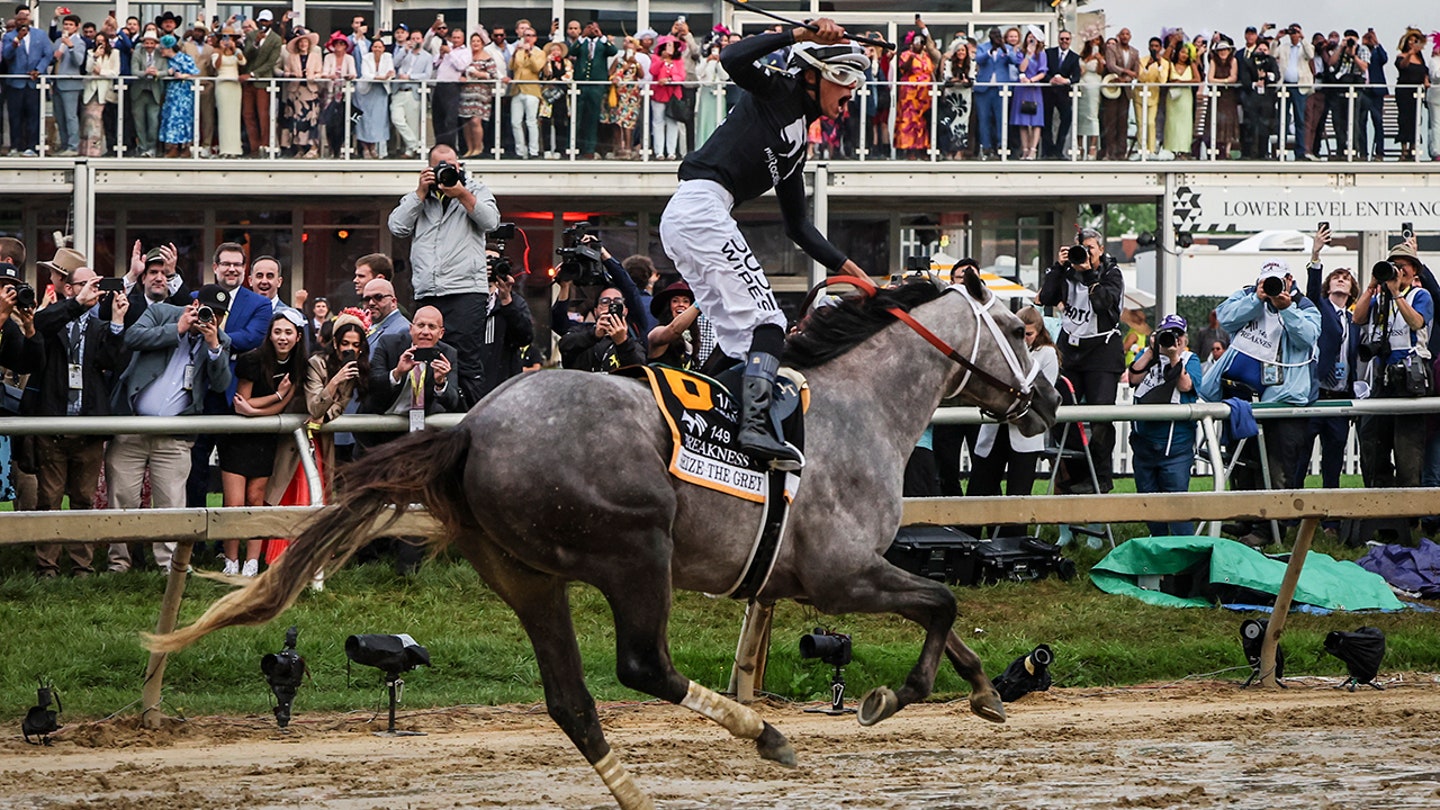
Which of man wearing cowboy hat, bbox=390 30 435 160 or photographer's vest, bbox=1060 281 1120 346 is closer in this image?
photographer's vest, bbox=1060 281 1120 346

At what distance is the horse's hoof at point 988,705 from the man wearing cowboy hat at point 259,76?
626 inches

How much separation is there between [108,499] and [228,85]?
11786 mm

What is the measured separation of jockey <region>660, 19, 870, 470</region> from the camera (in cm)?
660

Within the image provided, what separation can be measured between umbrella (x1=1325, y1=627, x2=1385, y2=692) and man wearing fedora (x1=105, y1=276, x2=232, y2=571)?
6.19 meters

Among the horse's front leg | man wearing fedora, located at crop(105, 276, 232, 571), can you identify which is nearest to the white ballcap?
the horse's front leg

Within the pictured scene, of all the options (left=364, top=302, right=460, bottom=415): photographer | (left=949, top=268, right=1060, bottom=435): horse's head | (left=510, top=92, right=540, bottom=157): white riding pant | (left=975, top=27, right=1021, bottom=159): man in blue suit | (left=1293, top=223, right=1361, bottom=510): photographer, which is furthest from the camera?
(left=975, top=27, right=1021, bottom=159): man in blue suit

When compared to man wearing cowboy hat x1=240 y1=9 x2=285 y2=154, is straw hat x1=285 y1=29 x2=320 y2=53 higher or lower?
higher

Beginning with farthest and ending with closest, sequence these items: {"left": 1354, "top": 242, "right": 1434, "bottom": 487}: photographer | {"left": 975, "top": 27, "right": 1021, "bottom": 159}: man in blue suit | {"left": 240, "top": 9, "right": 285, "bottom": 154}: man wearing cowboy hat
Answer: {"left": 975, "top": 27, "right": 1021, "bottom": 159}: man in blue suit → {"left": 240, "top": 9, "right": 285, "bottom": 154}: man wearing cowboy hat → {"left": 1354, "top": 242, "right": 1434, "bottom": 487}: photographer

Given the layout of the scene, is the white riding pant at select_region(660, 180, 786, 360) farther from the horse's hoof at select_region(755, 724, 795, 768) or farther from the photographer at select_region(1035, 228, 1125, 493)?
the photographer at select_region(1035, 228, 1125, 493)

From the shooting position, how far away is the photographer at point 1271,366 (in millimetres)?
12172

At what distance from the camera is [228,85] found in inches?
821

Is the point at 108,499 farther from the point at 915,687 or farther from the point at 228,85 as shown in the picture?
the point at 228,85

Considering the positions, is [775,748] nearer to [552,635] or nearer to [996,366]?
[552,635]

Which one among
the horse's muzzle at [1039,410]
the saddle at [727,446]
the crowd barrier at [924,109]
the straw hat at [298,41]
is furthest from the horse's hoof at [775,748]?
the straw hat at [298,41]
